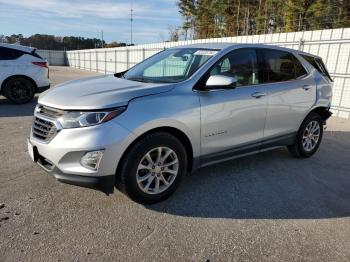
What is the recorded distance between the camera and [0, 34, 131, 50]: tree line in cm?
6731

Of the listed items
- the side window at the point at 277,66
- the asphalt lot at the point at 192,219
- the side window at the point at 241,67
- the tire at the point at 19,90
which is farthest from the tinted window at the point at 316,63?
the tire at the point at 19,90

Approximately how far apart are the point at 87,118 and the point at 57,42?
73.2 m

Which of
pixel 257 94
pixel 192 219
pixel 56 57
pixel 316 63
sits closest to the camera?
pixel 192 219

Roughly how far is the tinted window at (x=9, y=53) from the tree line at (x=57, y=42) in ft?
184

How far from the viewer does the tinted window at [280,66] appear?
4.64 meters

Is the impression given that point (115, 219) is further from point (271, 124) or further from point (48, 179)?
point (271, 124)

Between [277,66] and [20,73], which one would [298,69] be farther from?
[20,73]

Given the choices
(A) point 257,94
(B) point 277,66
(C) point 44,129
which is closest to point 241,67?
(A) point 257,94

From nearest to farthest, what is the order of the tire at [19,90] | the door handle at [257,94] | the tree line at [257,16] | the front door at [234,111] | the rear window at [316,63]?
the front door at [234,111] → the door handle at [257,94] → the rear window at [316,63] → the tire at [19,90] → the tree line at [257,16]

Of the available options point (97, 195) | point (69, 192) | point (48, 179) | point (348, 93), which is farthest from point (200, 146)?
point (348, 93)

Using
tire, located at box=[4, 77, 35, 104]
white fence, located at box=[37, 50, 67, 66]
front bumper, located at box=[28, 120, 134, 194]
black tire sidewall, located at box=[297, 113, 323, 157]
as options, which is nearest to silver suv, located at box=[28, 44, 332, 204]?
front bumper, located at box=[28, 120, 134, 194]

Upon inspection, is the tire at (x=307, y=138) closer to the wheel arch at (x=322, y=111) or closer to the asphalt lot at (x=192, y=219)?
the wheel arch at (x=322, y=111)

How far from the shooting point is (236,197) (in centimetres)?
392

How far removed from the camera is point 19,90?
32.3 ft
